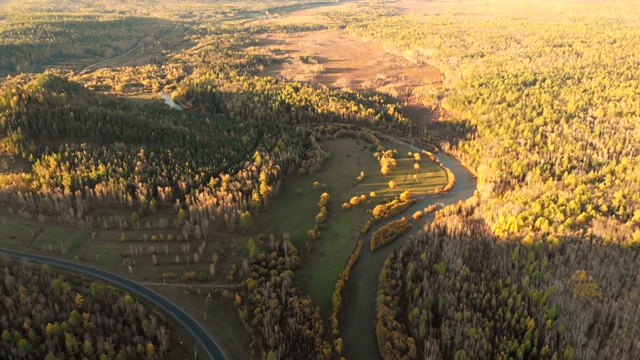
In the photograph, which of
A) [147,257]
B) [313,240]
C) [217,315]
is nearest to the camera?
[217,315]

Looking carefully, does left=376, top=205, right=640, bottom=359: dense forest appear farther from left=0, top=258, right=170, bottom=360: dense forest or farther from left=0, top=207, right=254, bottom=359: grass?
left=0, top=258, right=170, bottom=360: dense forest

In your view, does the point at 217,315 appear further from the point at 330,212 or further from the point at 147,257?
the point at 330,212

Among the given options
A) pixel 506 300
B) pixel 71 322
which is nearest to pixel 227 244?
pixel 71 322

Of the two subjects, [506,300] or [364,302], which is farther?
[364,302]

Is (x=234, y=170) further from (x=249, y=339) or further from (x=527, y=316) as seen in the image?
(x=527, y=316)

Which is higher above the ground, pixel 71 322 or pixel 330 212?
pixel 71 322
